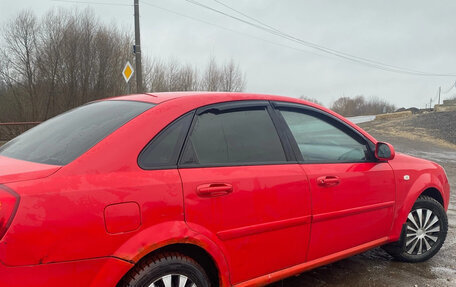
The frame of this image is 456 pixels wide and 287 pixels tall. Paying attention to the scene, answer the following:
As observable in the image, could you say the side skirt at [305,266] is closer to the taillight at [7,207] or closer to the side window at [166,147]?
the side window at [166,147]

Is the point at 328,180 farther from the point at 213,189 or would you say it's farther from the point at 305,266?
the point at 213,189

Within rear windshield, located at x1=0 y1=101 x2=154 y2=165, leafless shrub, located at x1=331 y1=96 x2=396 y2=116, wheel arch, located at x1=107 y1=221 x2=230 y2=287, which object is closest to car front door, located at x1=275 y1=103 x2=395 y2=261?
wheel arch, located at x1=107 y1=221 x2=230 y2=287

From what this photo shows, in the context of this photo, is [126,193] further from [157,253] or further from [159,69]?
[159,69]

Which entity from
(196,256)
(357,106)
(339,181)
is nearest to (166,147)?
(196,256)

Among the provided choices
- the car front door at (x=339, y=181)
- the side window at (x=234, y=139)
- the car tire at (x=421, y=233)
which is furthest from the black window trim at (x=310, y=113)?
the car tire at (x=421, y=233)

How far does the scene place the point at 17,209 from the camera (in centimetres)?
158

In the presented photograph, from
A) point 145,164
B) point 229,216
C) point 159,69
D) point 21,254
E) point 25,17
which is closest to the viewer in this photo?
point 21,254

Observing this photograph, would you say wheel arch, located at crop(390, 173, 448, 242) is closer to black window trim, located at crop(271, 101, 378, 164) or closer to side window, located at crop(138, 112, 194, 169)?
black window trim, located at crop(271, 101, 378, 164)

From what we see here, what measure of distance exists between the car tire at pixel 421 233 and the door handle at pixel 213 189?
213 centimetres

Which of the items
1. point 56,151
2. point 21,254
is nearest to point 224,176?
point 56,151

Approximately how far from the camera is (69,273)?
65.6 inches

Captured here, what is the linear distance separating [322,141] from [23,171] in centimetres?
219

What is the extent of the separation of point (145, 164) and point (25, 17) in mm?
22000

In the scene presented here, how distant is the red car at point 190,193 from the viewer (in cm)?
166
